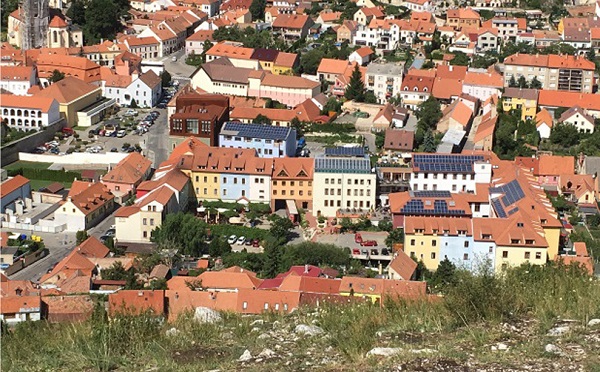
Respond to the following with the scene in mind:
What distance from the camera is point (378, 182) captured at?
479 inches

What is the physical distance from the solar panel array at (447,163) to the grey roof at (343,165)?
2.16 ft

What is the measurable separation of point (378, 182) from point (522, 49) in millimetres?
7978

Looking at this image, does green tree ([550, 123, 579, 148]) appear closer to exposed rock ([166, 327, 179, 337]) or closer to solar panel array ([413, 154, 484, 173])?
solar panel array ([413, 154, 484, 173])

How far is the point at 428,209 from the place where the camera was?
10.6 m

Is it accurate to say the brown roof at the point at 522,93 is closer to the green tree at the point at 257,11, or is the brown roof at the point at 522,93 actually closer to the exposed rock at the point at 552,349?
the green tree at the point at 257,11

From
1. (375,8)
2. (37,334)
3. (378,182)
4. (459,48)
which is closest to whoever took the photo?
(37,334)

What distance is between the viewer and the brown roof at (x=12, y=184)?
11.8 meters

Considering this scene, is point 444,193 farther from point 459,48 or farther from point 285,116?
point 459,48

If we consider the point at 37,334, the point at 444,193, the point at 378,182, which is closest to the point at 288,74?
the point at 378,182

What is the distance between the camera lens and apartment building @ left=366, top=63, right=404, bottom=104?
16.8 m

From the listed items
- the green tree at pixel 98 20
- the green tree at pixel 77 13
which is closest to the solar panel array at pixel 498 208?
the green tree at pixel 98 20

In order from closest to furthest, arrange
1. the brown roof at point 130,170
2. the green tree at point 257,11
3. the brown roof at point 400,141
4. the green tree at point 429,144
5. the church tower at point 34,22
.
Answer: the brown roof at point 130,170
the green tree at point 429,144
the brown roof at point 400,141
the church tower at point 34,22
the green tree at point 257,11

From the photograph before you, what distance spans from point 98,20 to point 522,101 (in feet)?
31.7

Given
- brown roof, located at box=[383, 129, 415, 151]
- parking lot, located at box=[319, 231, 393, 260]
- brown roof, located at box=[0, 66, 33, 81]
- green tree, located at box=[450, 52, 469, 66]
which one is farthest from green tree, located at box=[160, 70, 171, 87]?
parking lot, located at box=[319, 231, 393, 260]
